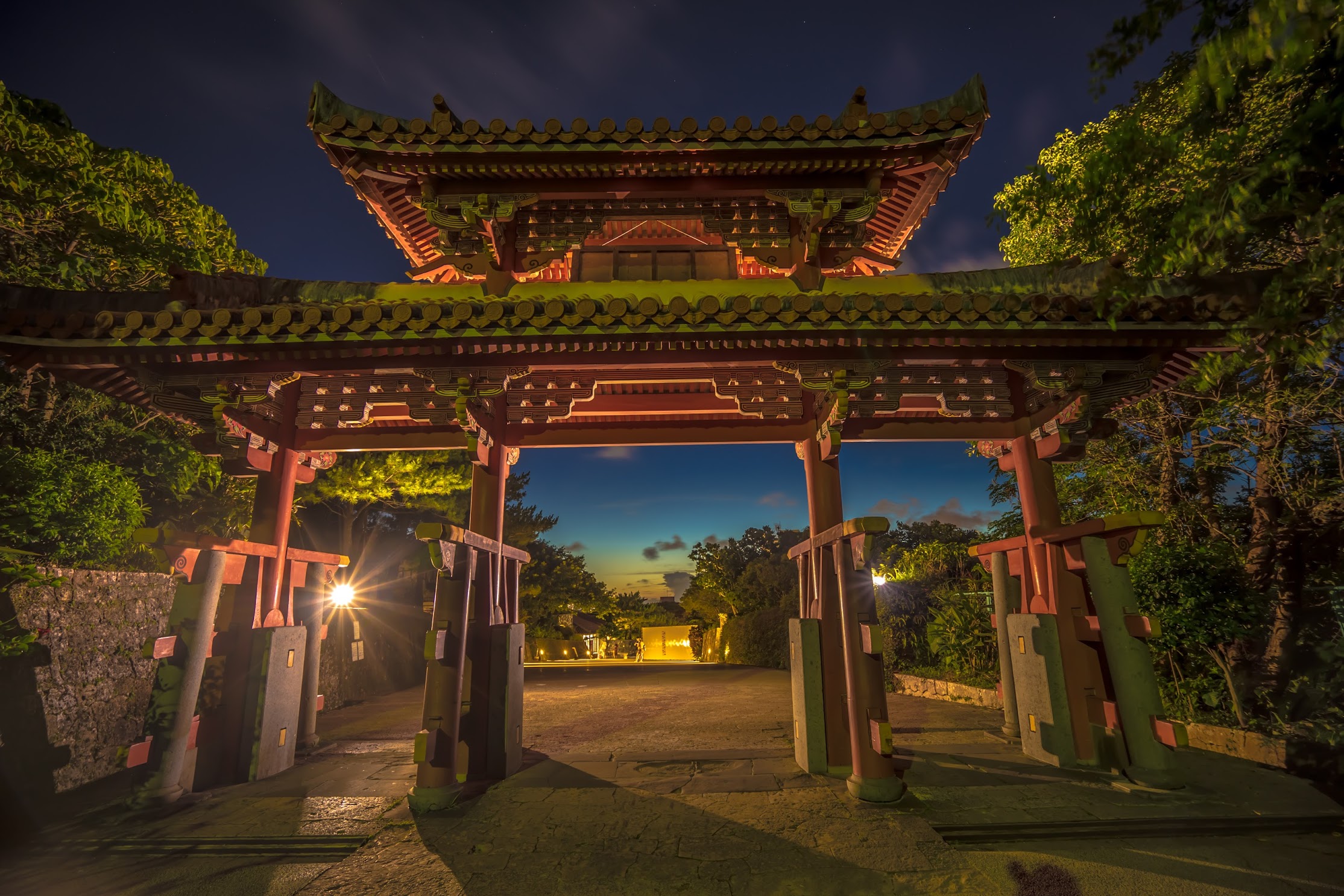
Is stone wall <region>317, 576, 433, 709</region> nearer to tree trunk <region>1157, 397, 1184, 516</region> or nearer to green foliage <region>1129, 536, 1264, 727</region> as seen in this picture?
green foliage <region>1129, 536, 1264, 727</region>

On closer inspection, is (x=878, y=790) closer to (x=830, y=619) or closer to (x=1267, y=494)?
(x=830, y=619)

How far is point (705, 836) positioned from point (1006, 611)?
4.72 metres

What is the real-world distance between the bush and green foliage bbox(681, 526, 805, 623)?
0.79 m

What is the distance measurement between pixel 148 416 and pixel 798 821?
454 inches

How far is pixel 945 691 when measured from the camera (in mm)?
10719

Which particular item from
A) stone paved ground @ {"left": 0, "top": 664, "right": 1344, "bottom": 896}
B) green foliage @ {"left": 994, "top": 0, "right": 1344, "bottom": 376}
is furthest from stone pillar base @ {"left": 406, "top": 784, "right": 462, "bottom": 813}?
green foliage @ {"left": 994, "top": 0, "right": 1344, "bottom": 376}

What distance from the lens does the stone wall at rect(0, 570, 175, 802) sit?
224 inches

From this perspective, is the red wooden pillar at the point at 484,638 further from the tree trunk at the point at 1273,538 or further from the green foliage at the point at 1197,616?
the tree trunk at the point at 1273,538

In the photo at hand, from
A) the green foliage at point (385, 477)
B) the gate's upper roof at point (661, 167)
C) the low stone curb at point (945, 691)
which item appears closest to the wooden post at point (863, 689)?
the gate's upper roof at point (661, 167)

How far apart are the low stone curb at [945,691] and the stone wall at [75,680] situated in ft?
38.0

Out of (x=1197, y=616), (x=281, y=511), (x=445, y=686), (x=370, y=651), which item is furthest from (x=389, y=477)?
(x=1197, y=616)

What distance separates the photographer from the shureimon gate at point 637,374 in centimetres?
524

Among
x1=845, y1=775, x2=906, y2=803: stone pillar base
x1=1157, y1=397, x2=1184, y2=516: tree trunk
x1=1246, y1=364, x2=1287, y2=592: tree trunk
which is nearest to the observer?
x1=845, y1=775, x2=906, y2=803: stone pillar base

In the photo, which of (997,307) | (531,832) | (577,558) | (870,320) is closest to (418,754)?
(531,832)
